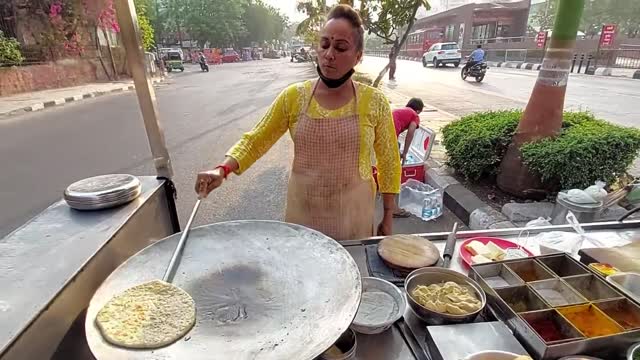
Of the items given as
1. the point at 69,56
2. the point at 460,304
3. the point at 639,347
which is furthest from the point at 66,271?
the point at 69,56

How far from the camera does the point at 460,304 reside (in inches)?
43.4

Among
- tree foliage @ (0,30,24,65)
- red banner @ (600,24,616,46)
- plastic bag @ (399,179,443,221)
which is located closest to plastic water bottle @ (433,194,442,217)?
plastic bag @ (399,179,443,221)

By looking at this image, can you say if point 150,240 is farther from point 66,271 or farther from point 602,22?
point 602,22

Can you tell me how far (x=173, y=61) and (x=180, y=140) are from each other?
21926 millimetres

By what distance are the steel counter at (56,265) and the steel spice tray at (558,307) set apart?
125 centimetres

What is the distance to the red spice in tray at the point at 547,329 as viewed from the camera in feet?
3.37

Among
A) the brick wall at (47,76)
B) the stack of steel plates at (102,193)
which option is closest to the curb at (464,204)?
the stack of steel plates at (102,193)

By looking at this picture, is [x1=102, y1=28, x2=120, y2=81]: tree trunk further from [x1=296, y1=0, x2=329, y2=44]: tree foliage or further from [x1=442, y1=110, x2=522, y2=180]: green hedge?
[x1=442, y1=110, x2=522, y2=180]: green hedge

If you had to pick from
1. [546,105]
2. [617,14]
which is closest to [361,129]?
[546,105]

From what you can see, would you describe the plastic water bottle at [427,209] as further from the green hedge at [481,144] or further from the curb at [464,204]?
the green hedge at [481,144]

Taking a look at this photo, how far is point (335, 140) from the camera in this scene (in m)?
1.67

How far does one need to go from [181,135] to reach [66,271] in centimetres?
690

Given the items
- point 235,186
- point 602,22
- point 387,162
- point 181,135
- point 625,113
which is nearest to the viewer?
point 387,162

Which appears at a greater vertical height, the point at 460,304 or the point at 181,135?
the point at 460,304
